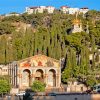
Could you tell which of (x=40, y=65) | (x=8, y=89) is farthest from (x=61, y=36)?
(x=8, y=89)

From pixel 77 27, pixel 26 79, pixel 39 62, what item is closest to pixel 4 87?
pixel 26 79

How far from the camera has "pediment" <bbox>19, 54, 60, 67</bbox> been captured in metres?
68.9

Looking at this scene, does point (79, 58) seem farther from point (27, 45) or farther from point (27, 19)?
point (27, 19)

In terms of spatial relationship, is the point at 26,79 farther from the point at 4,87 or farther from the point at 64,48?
the point at 4,87

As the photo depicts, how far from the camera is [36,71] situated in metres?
70.4

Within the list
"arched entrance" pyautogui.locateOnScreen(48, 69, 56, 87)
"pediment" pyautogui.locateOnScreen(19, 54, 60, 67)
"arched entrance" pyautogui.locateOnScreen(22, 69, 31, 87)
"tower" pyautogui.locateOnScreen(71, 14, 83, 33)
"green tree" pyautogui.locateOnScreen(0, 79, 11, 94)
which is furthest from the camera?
"tower" pyautogui.locateOnScreen(71, 14, 83, 33)

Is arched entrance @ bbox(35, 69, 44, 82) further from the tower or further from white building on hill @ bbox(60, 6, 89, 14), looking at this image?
white building on hill @ bbox(60, 6, 89, 14)

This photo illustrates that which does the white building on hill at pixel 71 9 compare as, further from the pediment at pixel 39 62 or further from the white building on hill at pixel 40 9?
the pediment at pixel 39 62

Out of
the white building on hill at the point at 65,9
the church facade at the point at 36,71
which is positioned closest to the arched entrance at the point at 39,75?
the church facade at the point at 36,71

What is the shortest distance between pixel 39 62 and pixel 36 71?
1581 millimetres

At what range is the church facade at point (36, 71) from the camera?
2707 inches

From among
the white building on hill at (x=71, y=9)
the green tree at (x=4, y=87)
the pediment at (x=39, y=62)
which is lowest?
the green tree at (x=4, y=87)

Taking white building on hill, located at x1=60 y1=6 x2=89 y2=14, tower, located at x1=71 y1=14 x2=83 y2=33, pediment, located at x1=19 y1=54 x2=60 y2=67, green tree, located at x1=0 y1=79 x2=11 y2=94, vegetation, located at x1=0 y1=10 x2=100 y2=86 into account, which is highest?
white building on hill, located at x1=60 y1=6 x2=89 y2=14

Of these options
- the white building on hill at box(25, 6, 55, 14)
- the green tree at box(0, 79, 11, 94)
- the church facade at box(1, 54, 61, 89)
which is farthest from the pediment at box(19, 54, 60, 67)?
the white building on hill at box(25, 6, 55, 14)
